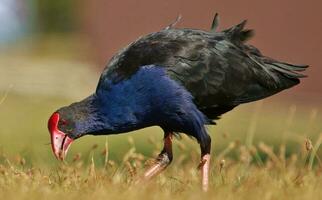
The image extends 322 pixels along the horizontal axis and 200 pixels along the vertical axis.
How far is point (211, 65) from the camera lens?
7.31 meters

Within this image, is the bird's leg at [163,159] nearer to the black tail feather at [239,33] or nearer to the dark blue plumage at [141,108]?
the dark blue plumage at [141,108]

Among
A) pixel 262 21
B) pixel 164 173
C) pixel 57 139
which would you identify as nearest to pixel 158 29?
pixel 262 21

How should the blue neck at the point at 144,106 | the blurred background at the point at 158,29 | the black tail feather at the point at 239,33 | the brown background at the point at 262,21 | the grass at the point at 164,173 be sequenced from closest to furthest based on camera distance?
1. the grass at the point at 164,173
2. the blue neck at the point at 144,106
3. the black tail feather at the point at 239,33
4. the blurred background at the point at 158,29
5. the brown background at the point at 262,21

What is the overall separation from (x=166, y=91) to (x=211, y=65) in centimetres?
50

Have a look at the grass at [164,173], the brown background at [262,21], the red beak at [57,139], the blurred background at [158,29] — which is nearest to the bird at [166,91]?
the red beak at [57,139]

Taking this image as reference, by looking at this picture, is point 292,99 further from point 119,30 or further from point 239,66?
point 239,66

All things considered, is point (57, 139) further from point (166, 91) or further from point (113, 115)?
point (166, 91)

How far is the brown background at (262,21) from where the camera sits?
19109mm

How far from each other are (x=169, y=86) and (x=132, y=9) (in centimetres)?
1499

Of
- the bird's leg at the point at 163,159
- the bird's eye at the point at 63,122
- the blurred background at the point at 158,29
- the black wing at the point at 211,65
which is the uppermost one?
the black wing at the point at 211,65

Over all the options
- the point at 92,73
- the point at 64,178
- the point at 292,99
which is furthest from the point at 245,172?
the point at 92,73

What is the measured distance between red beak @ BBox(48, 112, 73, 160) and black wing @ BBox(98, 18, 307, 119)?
45 cm

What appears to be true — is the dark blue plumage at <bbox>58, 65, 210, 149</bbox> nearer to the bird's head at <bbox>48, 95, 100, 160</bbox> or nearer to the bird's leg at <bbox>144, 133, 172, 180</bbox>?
the bird's head at <bbox>48, 95, 100, 160</bbox>

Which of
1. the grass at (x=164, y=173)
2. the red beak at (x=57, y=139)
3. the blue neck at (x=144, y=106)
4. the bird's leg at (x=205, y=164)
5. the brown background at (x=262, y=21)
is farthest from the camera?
the brown background at (x=262, y=21)
